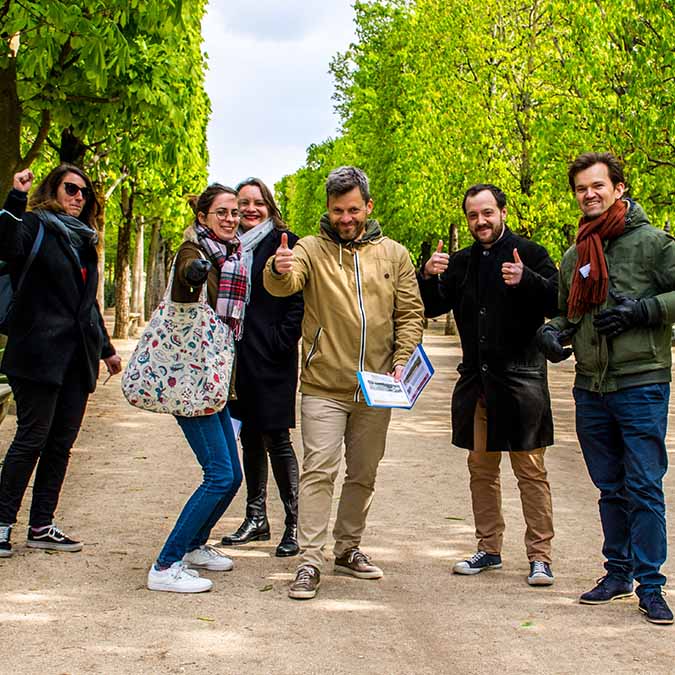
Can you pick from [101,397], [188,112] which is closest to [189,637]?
[188,112]

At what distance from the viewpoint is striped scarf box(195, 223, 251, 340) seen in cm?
582

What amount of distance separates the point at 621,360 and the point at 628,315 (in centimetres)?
27

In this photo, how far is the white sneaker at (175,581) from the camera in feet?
18.4

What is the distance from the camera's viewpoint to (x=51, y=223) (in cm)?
632

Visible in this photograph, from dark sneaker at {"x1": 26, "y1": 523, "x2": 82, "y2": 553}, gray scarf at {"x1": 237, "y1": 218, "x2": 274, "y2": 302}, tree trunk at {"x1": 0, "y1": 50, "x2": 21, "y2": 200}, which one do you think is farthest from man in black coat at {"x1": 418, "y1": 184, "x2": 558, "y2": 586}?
tree trunk at {"x1": 0, "y1": 50, "x2": 21, "y2": 200}

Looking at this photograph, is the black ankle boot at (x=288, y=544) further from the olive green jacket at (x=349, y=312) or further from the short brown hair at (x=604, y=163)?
the short brown hair at (x=604, y=163)

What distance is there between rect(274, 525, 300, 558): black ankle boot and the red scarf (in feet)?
7.19

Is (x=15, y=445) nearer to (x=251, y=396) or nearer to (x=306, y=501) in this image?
(x=251, y=396)

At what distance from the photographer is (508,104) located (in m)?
25.8

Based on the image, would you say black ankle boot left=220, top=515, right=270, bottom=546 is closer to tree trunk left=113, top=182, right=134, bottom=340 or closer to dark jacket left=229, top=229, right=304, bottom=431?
dark jacket left=229, top=229, right=304, bottom=431

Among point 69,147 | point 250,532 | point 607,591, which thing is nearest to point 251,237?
point 250,532

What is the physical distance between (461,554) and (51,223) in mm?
3110

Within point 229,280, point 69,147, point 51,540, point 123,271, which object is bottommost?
point 51,540

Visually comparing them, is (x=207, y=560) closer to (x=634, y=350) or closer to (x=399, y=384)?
(x=399, y=384)
